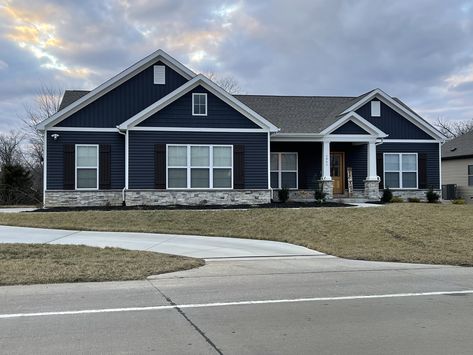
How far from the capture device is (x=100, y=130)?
22422mm

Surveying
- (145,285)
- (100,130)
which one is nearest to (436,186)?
(100,130)

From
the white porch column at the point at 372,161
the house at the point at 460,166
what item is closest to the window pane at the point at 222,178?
the white porch column at the point at 372,161

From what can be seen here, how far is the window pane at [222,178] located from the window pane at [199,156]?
2.16 feet

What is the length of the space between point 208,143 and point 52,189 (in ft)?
23.4

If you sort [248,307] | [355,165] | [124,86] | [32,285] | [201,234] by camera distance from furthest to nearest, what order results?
1. [355,165]
2. [124,86]
3. [201,234]
4. [32,285]
5. [248,307]

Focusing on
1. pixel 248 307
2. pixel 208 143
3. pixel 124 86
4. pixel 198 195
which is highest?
pixel 124 86

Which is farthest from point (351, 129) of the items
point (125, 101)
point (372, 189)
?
point (125, 101)

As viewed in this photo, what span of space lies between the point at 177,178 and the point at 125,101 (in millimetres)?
4599

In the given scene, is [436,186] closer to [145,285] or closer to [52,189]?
[52,189]

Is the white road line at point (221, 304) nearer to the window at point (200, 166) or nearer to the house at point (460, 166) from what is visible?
the window at point (200, 166)

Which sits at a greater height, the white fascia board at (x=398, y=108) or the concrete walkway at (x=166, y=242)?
the white fascia board at (x=398, y=108)

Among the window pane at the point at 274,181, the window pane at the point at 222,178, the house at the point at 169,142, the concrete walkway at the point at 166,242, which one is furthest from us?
the window pane at the point at 274,181

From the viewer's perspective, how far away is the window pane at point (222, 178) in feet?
72.4

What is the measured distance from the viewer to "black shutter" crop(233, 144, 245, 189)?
2216 centimetres
